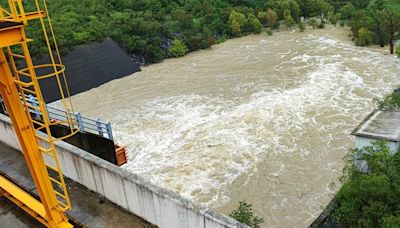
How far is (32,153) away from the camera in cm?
530

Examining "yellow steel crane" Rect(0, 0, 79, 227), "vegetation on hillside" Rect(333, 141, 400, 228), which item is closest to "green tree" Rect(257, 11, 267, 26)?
"vegetation on hillside" Rect(333, 141, 400, 228)

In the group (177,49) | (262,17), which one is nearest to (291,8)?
(262,17)

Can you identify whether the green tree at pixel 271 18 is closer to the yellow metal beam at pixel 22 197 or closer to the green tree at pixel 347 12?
the green tree at pixel 347 12

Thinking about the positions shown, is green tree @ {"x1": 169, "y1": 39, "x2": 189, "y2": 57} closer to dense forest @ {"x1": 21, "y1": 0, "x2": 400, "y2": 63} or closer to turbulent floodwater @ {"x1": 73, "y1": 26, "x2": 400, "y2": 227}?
dense forest @ {"x1": 21, "y1": 0, "x2": 400, "y2": 63}

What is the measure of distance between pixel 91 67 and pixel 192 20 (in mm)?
9598

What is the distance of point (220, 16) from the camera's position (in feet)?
97.8

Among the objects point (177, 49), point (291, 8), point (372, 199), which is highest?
point (372, 199)

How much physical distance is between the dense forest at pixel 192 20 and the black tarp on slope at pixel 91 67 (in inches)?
26.4

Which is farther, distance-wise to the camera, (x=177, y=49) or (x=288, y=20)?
(x=288, y=20)

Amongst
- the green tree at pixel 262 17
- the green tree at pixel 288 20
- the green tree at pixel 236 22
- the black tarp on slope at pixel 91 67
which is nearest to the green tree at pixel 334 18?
the green tree at pixel 288 20

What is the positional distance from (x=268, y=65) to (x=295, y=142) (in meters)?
9.25

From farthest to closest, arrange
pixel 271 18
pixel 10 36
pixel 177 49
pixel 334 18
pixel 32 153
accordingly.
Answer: pixel 271 18
pixel 334 18
pixel 177 49
pixel 32 153
pixel 10 36

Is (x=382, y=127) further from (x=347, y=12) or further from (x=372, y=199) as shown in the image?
(x=347, y=12)

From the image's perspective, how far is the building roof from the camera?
30.7 feet
